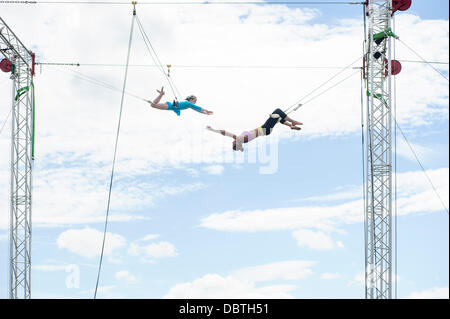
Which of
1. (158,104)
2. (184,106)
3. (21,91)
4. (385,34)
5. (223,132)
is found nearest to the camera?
(223,132)

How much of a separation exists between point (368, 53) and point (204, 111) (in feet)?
11.0

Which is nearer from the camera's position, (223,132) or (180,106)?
(223,132)

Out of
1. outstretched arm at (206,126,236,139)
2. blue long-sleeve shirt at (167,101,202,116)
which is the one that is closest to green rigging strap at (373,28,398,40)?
outstretched arm at (206,126,236,139)

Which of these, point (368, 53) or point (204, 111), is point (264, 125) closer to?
point (204, 111)

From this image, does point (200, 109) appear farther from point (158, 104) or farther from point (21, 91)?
point (21, 91)

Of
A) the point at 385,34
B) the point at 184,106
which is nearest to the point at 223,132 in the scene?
the point at 184,106

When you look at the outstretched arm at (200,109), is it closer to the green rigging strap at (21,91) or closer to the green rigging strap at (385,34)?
the green rigging strap at (385,34)

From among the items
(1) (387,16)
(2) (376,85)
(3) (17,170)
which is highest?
(1) (387,16)

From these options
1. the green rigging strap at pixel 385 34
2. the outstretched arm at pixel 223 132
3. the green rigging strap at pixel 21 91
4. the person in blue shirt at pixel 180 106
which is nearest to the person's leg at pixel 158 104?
the person in blue shirt at pixel 180 106

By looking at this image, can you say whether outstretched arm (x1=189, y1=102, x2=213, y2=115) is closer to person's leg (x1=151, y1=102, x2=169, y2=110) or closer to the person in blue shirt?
the person in blue shirt

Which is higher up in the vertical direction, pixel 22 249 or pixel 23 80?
pixel 23 80

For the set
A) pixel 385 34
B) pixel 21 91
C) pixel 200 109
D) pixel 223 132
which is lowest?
pixel 223 132
